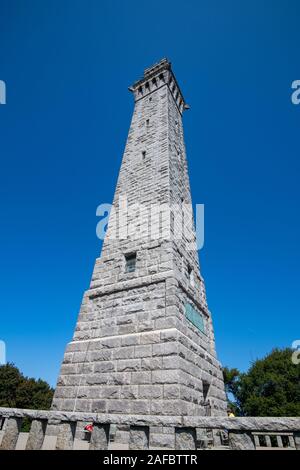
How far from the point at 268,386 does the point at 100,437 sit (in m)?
34.0

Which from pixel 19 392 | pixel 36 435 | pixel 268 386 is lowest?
pixel 36 435

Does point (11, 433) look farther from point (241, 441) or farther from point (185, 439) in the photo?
point (241, 441)

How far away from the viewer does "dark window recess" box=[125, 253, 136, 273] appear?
8.43 m

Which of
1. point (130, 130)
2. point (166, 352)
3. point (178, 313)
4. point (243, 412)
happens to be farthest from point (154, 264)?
point (243, 412)

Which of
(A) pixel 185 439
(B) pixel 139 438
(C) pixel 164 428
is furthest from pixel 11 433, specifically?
(A) pixel 185 439

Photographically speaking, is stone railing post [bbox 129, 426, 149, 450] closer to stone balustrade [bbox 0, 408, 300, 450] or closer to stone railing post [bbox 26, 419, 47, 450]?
stone balustrade [bbox 0, 408, 300, 450]

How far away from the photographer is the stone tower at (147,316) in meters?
5.69

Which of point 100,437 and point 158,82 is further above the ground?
point 158,82

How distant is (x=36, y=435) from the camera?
3.21 metres

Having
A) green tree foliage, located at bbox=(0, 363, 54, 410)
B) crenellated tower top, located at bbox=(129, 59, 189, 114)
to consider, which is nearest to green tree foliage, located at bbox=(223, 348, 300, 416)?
green tree foliage, located at bbox=(0, 363, 54, 410)

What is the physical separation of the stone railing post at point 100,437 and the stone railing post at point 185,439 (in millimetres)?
818

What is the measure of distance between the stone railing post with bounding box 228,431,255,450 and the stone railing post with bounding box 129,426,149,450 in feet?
2.91

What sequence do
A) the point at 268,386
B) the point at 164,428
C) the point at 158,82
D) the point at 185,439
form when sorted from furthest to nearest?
the point at 268,386
the point at 158,82
the point at 164,428
the point at 185,439
